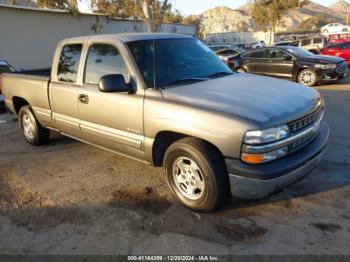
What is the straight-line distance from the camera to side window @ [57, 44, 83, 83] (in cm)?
481

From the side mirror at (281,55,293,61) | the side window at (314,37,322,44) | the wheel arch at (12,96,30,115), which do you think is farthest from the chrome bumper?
the side window at (314,37,322,44)

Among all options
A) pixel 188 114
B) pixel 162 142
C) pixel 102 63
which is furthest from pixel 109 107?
pixel 188 114

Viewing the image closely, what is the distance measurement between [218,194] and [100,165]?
7.82ft

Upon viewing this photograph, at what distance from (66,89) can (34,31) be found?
15646 millimetres

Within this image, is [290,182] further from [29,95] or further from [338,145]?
[29,95]

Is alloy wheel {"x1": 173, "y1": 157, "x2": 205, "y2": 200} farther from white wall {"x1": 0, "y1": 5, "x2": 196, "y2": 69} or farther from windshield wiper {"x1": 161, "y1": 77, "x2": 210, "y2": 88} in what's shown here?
white wall {"x1": 0, "y1": 5, "x2": 196, "y2": 69}

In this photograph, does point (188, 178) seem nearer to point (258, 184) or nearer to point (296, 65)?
point (258, 184)

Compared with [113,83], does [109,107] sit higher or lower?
lower

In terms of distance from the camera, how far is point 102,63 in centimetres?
439

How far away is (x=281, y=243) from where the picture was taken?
305cm

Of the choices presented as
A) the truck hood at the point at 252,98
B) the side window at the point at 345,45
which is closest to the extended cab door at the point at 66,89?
the truck hood at the point at 252,98

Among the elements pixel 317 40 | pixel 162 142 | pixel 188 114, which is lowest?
pixel 162 142

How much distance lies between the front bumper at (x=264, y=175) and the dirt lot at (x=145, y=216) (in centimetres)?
43

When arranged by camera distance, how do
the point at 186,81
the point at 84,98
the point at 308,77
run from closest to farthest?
1. the point at 186,81
2. the point at 84,98
3. the point at 308,77
